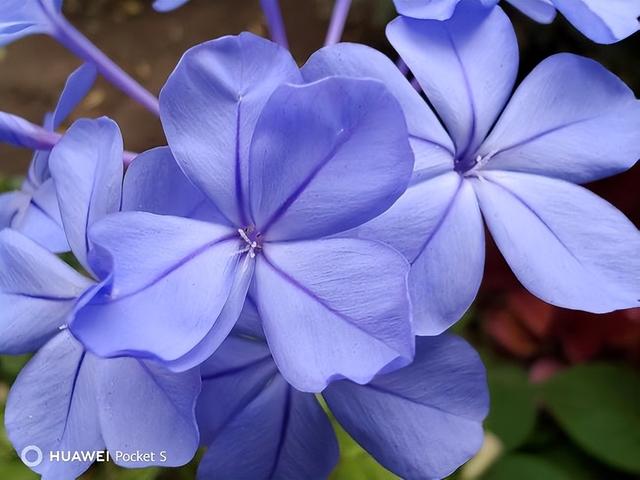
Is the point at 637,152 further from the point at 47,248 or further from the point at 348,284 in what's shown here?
the point at 47,248

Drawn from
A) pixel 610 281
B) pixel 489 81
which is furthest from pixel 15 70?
pixel 610 281

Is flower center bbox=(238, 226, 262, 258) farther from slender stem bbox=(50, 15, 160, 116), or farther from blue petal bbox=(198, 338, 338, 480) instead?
slender stem bbox=(50, 15, 160, 116)

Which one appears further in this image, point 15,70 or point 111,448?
point 15,70

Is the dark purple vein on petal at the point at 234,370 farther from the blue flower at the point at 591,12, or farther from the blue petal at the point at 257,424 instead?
the blue flower at the point at 591,12

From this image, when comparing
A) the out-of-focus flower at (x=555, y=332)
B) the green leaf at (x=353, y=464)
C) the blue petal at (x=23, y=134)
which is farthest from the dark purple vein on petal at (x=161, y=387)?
the out-of-focus flower at (x=555, y=332)

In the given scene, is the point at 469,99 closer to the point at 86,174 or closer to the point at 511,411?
the point at 86,174

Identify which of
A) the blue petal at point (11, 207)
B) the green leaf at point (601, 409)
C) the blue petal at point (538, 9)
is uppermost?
the blue petal at point (538, 9)

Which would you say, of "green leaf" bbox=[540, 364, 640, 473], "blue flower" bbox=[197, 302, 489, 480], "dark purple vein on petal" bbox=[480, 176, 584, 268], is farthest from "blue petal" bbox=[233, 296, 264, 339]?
"green leaf" bbox=[540, 364, 640, 473]
